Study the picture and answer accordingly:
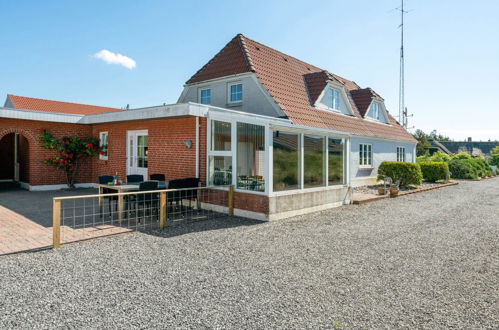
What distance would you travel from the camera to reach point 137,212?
7762 mm

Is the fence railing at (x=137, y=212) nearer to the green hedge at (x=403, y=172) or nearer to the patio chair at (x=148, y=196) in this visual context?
the patio chair at (x=148, y=196)

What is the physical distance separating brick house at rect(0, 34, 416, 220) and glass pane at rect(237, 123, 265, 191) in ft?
0.09

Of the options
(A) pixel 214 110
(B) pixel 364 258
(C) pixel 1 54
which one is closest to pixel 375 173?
(A) pixel 214 110

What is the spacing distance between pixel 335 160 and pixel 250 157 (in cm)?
356

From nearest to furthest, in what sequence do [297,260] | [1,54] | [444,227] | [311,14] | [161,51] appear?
[297,260] < [444,227] < [311,14] < [161,51] < [1,54]

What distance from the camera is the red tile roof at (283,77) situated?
45.5ft

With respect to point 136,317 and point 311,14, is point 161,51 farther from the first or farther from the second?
point 136,317

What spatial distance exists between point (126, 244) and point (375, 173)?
16.5m

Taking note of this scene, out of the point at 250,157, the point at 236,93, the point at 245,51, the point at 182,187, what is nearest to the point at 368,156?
the point at 236,93

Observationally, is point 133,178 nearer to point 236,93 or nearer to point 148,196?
point 148,196

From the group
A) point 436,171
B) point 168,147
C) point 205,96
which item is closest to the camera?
point 168,147

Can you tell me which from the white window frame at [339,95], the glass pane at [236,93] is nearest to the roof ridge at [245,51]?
the glass pane at [236,93]

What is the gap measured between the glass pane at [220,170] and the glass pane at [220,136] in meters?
0.31

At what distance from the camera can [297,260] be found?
17.8 feet
